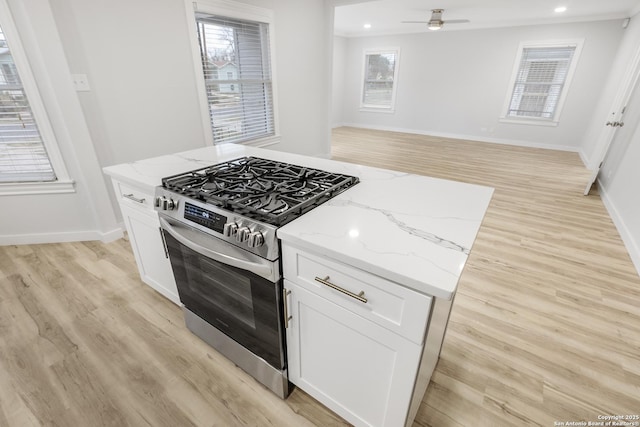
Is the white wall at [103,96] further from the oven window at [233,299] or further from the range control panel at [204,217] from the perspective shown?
the range control panel at [204,217]

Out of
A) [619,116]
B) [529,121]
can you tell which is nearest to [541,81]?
[529,121]

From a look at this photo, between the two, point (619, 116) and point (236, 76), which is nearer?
point (236, 76)

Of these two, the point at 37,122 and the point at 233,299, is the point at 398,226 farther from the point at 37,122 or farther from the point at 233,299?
the point at 37,122

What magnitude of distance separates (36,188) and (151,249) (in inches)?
62.8

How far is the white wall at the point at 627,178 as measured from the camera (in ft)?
8.68

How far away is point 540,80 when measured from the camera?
6145mm

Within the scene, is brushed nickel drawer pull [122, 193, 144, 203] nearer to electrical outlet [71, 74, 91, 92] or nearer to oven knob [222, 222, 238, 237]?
oven knob [222, 222, 238, 237]

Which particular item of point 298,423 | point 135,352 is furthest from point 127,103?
point 298,423

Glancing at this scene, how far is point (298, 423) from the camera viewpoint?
129 cm

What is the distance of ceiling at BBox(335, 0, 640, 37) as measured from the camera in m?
4.45

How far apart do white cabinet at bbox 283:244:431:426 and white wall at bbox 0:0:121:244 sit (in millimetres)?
2291

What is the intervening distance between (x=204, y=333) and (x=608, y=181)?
4.78 m

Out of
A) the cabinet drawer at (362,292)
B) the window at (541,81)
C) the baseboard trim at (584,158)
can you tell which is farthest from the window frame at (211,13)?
the window at (541,81)

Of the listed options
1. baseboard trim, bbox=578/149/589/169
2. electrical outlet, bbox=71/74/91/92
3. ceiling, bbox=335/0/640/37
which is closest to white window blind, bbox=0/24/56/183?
electrical outlet, bbox=71/74/91/92
